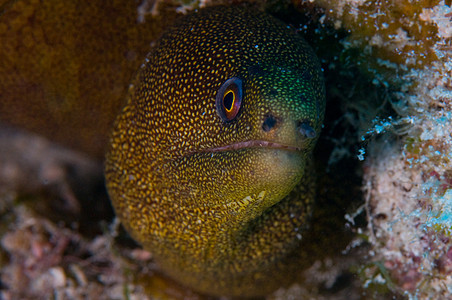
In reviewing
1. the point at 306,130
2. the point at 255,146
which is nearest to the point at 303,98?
the point at 306,130

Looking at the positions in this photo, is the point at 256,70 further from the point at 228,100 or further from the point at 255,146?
the point at 255,146

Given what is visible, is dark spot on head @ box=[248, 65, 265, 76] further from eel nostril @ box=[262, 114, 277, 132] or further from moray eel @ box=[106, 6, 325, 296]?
eel nostril @ box=[262, 114, 277, 132]

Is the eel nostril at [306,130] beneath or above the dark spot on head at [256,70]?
beneath

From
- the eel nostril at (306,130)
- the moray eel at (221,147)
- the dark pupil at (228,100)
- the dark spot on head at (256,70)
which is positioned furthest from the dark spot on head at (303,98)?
the dark pupil at (228,100)

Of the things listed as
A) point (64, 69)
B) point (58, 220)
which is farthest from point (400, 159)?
point (58, 220)

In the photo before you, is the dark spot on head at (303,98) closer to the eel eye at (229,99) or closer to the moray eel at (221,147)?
the moray eel at (221,147)

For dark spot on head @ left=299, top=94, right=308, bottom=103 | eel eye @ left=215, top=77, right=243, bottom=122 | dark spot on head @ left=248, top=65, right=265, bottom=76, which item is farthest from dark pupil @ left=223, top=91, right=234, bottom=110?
dark spot on head @ left=299, top=94, right=308, bottom=103
